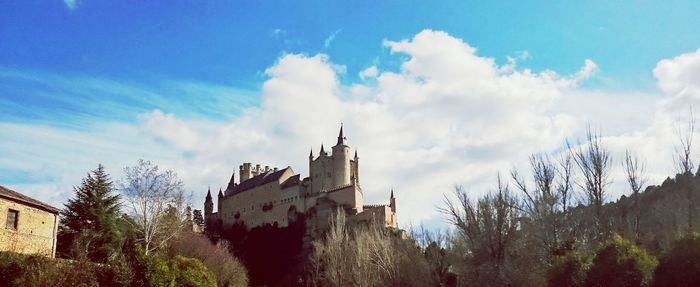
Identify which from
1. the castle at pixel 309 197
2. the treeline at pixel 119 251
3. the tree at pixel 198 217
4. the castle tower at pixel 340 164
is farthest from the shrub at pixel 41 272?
the tree at pixel 198 217

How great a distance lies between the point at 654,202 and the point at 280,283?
42.6 meters

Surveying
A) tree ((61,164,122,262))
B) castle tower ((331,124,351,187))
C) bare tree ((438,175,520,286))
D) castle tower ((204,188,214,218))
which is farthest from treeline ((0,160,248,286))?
castle tower ((204,188,214,218))

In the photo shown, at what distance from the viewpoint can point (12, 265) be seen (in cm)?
2139


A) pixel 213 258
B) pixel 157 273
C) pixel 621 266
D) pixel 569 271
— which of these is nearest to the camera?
pixel 621 266

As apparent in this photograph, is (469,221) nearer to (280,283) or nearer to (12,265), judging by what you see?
(12,265)

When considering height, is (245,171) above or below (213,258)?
above

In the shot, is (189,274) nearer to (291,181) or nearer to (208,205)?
(291,181)

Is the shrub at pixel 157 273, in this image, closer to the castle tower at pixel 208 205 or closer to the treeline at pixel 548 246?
the treeline at pixel 548 246

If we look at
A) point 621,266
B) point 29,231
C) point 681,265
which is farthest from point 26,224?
point 681,265

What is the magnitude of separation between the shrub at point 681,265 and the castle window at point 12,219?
24.2 metres

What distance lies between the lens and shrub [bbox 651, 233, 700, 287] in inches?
702

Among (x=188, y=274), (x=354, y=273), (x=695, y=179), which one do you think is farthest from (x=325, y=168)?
(x=188, y=274)

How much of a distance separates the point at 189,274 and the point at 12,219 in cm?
760

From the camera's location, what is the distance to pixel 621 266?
20391 millimetres
